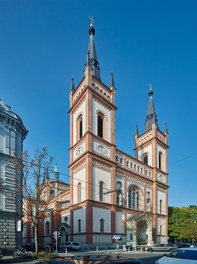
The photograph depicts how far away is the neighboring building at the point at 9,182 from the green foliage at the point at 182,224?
1742 inches

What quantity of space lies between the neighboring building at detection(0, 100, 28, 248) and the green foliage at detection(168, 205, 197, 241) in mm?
44247

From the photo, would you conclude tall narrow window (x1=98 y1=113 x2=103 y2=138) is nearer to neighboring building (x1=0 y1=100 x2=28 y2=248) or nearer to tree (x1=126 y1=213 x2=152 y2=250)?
tree (x1=126 y1=213 x2=152 y2=250)

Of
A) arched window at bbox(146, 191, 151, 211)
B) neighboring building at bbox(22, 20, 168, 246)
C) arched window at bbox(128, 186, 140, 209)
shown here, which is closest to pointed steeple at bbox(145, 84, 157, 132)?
neighboring building at bbox(22, 20, 168, 246)

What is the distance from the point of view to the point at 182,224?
66625 mm

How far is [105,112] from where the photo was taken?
4766 cm

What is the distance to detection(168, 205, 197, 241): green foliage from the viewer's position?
2499 inches

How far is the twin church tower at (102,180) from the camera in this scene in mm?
41750

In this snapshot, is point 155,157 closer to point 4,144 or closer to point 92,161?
point 92,161

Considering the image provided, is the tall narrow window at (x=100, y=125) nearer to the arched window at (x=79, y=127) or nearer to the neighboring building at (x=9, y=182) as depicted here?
the arched window at (x=79, y=127)

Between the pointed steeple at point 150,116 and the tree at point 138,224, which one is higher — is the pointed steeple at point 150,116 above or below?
above

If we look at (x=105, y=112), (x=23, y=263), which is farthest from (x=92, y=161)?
(x=23, y=263)

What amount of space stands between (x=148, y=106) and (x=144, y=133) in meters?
8.78

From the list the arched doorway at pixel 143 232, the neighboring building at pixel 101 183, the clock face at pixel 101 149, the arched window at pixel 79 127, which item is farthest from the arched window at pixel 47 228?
the clock face at pixel 101 149

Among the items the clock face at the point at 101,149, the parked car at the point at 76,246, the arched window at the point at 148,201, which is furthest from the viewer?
the arched window at the point at 148,201
